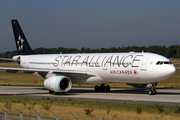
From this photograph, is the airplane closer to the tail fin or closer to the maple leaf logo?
the tail fin

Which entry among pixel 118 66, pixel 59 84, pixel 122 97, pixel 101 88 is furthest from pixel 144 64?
pixel 59 84

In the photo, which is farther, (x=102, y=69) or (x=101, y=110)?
(x=102, y=69)

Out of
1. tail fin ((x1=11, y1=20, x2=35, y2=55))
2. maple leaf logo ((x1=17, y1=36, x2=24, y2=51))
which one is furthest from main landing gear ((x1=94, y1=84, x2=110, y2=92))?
maple leaf logo ((x1=17, y1=36, x2=24, y2=51))

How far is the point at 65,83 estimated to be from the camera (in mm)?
32344

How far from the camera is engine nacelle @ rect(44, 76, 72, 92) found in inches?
1208

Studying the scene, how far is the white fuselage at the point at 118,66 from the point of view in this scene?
27.6m

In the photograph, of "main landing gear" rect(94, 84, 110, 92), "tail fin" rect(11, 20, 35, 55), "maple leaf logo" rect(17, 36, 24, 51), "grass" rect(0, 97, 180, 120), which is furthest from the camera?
"maple leaf logo" rect(17, 36, 24, 51)

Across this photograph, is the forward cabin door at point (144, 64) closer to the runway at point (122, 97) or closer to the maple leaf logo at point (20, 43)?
the runway at point (122, 97)

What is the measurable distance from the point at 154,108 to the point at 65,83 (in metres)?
14.8

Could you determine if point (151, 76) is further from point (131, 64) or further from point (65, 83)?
point (65, 83)

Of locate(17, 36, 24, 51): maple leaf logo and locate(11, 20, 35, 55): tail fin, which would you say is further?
locate(17, 36, 24, 51): maple leaf logo

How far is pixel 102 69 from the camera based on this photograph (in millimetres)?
31625

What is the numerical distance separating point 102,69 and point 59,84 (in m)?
4.86

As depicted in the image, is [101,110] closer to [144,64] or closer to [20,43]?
[144,64]
